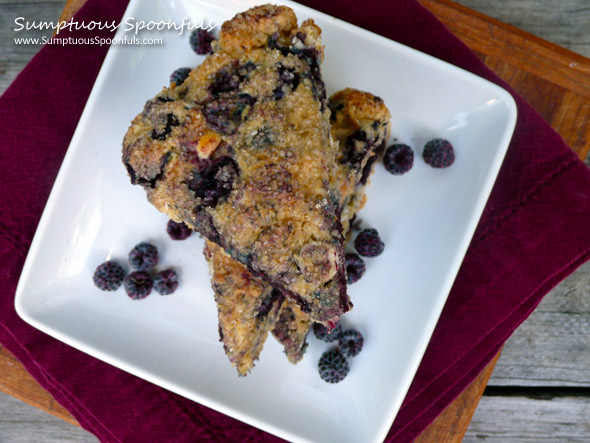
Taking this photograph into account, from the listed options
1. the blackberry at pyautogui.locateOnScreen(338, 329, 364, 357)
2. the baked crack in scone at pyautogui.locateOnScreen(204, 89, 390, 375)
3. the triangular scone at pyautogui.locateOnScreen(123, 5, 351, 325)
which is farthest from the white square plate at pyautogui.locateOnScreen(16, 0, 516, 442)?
the triangular scone at pyautogui.locateOnScreen(123, 5, 351, 325)

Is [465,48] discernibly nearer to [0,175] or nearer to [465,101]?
[465,101]

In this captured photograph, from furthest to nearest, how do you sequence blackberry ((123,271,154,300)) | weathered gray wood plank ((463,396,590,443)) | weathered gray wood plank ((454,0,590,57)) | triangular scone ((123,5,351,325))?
weathered gray wood plank ((463,396,590,443)) < weathered gray wood plank ((454,0,590,57)) < blackberry ((123,271,154,300)) < triangular scone ((123,5,351,325))

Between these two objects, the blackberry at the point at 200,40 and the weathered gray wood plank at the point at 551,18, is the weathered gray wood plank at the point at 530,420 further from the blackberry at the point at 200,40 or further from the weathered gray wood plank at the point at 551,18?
the blackberry at the point at 200,40

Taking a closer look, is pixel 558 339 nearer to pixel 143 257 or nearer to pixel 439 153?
pixel 439 153

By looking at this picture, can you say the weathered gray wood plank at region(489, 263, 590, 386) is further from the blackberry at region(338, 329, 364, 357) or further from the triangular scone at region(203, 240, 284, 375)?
the triangular scone at region(203, 240, 284, 375)

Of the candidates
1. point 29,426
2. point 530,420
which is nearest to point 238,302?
point 29,426

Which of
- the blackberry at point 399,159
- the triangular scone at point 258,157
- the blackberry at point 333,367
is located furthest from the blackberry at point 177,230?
the blackberry at point 399,159
